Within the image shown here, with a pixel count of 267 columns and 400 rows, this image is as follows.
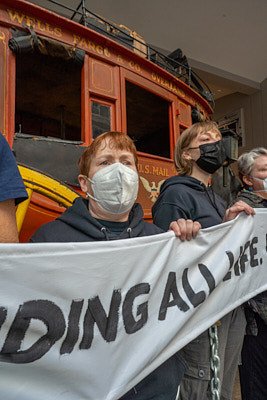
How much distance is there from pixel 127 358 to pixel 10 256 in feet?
1.85

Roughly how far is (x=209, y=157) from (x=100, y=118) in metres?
2.42

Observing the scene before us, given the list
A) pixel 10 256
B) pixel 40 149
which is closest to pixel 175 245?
pixel 10 256

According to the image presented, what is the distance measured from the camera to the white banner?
917mm

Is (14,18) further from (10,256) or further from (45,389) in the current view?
(45,389)

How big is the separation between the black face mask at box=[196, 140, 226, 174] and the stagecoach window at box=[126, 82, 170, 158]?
11.8 feet

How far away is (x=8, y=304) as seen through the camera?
903 mm

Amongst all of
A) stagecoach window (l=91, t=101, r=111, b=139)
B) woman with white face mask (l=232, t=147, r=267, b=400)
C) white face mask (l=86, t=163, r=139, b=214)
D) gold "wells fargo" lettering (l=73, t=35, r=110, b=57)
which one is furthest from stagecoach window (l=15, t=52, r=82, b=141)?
woman with white face mask (l=232, t=147, r=267, b=400)

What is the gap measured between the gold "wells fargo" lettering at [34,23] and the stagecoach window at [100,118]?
3.02 ft


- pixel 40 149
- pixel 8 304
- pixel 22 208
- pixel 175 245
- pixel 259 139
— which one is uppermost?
pixel 259 139

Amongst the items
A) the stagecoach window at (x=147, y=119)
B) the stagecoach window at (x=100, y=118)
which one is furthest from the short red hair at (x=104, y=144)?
the stagecoach window at (x=147, y=119)

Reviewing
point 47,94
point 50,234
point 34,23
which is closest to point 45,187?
point 50,234

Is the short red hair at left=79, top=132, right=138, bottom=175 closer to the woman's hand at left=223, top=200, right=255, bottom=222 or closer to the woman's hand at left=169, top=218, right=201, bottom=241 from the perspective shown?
the woman's hand at left=169, top=218, right=201, bottom=241

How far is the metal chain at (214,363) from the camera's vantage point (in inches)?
50.5

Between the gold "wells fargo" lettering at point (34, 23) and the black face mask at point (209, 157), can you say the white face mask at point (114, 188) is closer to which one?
the black face mask at point (209, 157)
